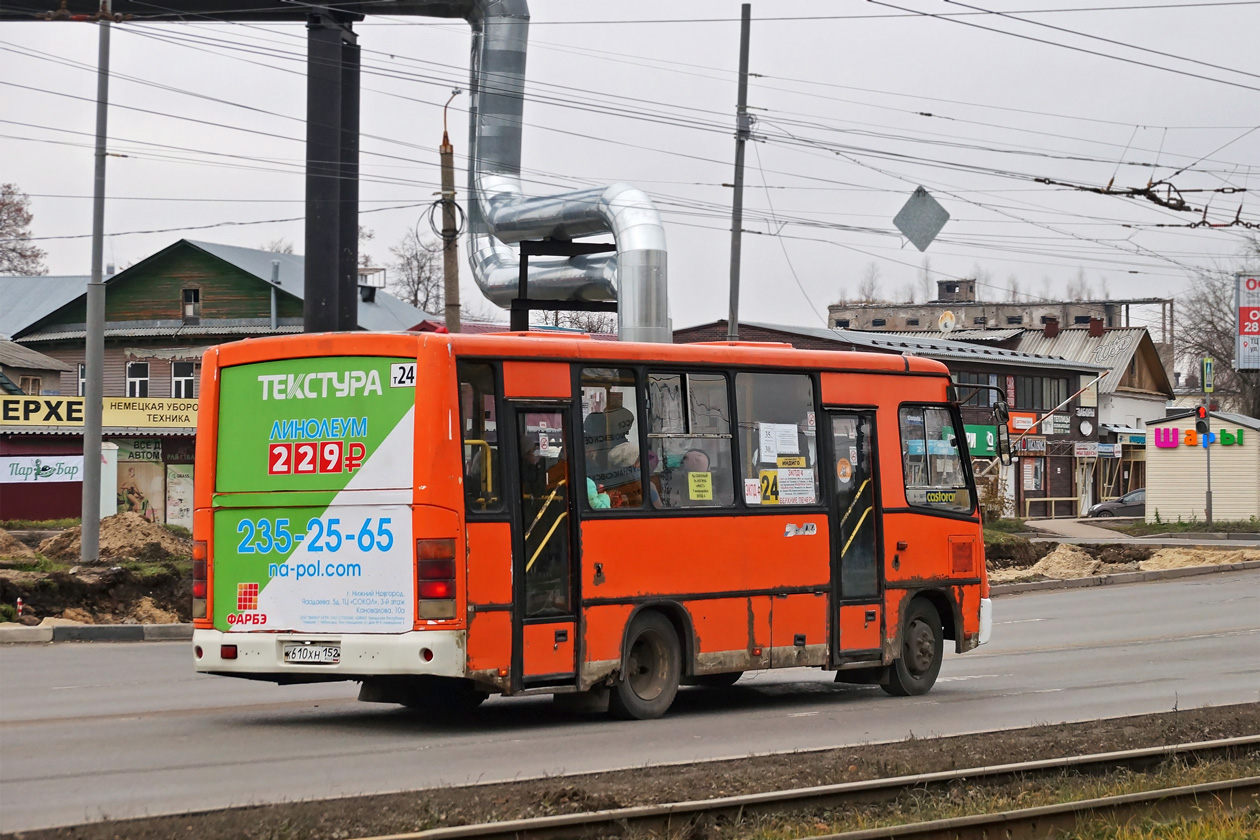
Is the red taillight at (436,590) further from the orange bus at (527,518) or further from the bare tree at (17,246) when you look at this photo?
the bare tree at (17,246)

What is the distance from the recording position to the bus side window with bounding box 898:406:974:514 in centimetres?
1422

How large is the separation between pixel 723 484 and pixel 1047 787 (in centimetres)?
446

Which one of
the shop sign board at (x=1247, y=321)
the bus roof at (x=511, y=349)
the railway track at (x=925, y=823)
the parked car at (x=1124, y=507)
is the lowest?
the railway track at (x=925, y=823)

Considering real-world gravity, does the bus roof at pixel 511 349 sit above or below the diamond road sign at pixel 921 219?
below

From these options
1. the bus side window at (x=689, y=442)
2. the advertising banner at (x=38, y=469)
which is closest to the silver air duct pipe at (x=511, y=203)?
the bus side window at (x=689, y=442)

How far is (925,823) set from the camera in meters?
7.19

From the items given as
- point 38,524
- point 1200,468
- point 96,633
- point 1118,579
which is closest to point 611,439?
point 96,633

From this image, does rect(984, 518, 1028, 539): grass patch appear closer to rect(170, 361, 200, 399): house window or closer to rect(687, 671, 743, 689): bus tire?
rect(170, 361, 200, 399): house window

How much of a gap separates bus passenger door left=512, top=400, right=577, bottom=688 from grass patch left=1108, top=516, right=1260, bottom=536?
120ft

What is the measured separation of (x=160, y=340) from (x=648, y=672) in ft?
150

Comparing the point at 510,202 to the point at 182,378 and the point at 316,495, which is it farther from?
the point at 182,378

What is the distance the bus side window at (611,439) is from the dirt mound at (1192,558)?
24.1 m

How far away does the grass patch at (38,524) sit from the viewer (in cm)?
3779

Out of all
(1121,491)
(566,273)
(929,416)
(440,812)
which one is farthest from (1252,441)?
(440,812)
